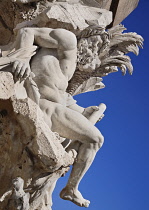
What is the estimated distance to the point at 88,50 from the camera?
6516mm

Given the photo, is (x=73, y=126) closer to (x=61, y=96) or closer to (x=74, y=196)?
(x=61, y=96)

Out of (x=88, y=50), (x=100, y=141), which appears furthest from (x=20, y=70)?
(x=88, y=50)

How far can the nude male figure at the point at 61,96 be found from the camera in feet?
18.6

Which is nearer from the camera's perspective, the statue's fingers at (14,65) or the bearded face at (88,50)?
the statue's fingers at (14,65)

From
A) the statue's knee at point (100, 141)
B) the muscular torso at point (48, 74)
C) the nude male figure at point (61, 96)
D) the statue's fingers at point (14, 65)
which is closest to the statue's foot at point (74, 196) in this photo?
the nude male figure at point (61, 96)

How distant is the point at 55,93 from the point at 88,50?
1.09m

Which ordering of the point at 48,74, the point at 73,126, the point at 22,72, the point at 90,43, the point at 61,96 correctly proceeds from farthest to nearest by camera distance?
the point at 90,43 → the point at 61,96 → the point at 48,74 → the point at 73,126 → the point at 22,72

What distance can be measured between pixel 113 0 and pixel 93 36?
8.80 ft

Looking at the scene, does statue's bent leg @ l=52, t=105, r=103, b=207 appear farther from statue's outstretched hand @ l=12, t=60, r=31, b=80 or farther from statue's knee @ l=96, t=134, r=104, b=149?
statue's outstretched hand @ l=12, t=60, r=31, b=80

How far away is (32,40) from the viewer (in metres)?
5.77

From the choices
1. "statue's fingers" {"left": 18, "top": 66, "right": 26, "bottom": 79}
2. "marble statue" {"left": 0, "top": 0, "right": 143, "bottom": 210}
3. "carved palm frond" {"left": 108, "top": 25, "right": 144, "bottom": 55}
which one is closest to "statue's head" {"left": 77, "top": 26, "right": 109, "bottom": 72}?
"marble statue" {"left": 0, "top": 0, "right": 143, "bottom": 210}

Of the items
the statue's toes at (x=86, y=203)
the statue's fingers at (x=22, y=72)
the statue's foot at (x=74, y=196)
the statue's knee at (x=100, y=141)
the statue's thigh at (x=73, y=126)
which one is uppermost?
the statue's fingers at (x=22, y=72)

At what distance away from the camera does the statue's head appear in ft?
21.1

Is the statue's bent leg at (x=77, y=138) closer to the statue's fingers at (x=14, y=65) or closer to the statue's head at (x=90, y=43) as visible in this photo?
the statue's fingers at (x=14, y=65)
